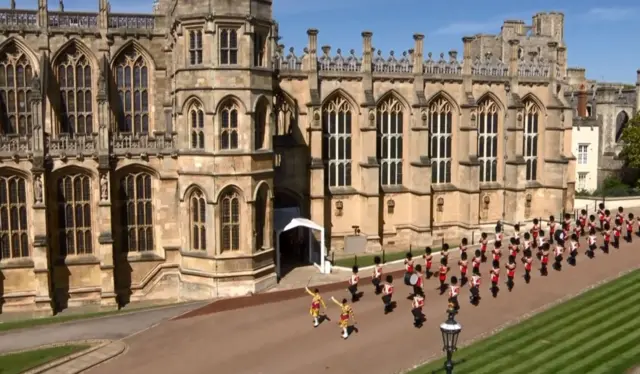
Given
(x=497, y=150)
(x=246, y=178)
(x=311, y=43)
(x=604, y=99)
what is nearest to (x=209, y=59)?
Answer: (x=246, y=178)

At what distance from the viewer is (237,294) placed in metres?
29.0

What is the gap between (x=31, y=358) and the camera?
21.1 meters

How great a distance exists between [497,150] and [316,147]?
1306cm

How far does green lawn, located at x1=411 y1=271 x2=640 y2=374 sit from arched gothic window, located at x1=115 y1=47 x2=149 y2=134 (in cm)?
2074

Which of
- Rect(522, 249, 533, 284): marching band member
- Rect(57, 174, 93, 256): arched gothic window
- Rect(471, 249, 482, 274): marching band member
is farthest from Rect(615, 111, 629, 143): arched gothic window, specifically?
Rect(57, 174, 93, 256): arched gothic window

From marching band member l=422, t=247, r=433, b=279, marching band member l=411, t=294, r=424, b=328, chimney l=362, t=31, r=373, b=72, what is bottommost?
marching band member l=411, t=294, r=424, b=328

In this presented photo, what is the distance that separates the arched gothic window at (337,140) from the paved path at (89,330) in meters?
13.4

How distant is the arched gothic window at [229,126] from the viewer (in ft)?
93.4

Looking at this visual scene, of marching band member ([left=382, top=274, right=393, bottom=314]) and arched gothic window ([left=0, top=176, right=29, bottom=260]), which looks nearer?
marching band member ([left=382, top=274, right=393, bottom=314])

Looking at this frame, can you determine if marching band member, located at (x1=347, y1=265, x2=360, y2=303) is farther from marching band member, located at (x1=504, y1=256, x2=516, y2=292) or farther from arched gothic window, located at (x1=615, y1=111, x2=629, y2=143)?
arched gothic window, located at (x1=615, y1=111, x2=629, y2=143)

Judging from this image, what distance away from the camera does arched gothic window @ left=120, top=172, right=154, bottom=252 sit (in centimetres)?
3077

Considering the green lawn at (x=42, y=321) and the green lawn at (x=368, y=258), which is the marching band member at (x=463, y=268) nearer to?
the green lawn at (x=368, y=258)

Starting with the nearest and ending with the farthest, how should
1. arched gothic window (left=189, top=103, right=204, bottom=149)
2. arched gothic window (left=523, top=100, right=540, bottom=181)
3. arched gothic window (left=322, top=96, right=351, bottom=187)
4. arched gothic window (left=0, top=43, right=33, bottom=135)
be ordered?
arched gothic window (left=189, top=103, right=204, bottom=149)
arched gothic window (left=0, top=43, right=33, bottom=135)
arched gothic window (left=322, top=96, right=351, bottom=187)
arched gothic window (left=523, top=100, right=540, bottom=181)

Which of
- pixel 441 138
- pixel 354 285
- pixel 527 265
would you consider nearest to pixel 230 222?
pixel 354 285
